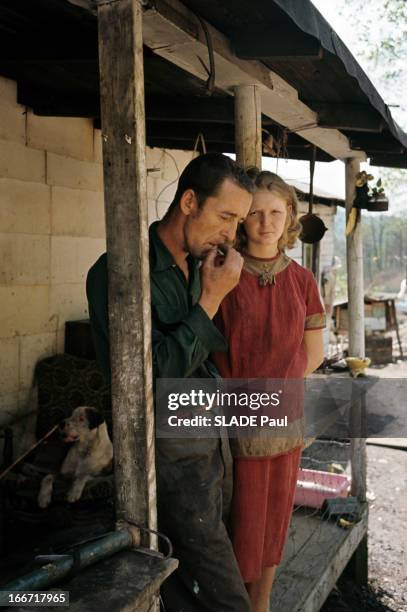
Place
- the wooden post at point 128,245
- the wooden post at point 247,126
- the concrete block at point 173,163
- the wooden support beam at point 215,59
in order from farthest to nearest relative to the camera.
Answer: the concrete block at point 173,163
the wooden post at point 247,126
the wooden support beam at point 215,59
the wooden post at point 128,245

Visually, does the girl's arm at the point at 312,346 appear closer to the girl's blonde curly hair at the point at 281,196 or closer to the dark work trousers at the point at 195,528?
the girl's blonde curly hair at the point at 281,196

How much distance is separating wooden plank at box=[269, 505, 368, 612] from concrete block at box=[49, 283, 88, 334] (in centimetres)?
251

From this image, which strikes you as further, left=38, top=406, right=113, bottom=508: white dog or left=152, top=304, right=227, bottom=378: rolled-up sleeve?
left=38, top=406, right=113, bottom=508: white dog

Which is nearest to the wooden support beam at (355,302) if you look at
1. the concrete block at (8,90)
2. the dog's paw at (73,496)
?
the dog's paw at (73,496)

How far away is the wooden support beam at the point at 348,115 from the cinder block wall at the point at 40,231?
2.27 meters

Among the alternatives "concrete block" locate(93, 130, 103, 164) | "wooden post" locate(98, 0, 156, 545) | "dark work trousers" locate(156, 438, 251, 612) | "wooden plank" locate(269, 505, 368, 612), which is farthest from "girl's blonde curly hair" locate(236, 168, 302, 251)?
"concrete block" locate(93, 130, 103, 164)

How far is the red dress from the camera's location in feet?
7.99

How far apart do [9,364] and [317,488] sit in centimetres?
277

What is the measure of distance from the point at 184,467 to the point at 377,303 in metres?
13.6

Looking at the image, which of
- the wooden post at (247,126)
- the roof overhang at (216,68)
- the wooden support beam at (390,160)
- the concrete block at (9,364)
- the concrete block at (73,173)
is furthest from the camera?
the wooden support beam at (390,160)

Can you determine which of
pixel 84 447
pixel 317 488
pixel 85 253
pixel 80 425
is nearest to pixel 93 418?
pixel 80 425

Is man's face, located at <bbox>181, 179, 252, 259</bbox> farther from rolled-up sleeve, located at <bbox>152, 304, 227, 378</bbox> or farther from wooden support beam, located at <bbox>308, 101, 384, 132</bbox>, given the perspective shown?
wooden support beam, located at <bbox>308, 101, 384, 132</bbox>

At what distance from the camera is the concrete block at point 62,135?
4.83 m

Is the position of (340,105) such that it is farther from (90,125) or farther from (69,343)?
(69,343)
